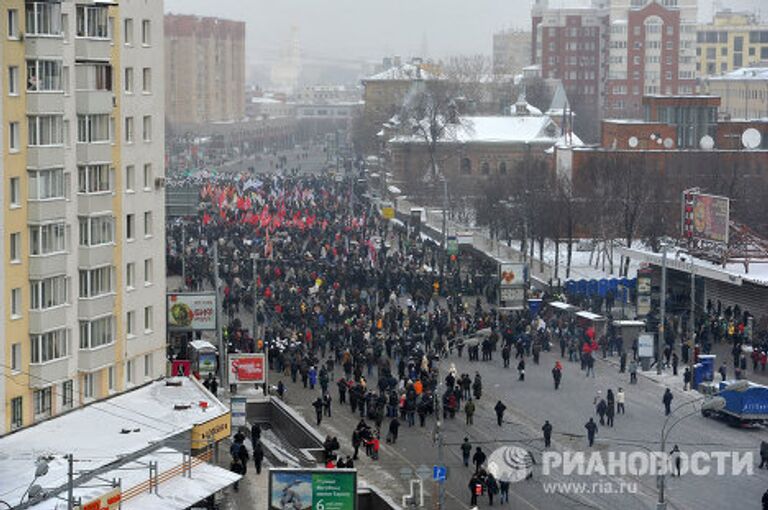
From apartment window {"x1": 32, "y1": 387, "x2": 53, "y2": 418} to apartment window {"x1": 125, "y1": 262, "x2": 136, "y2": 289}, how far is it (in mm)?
4398

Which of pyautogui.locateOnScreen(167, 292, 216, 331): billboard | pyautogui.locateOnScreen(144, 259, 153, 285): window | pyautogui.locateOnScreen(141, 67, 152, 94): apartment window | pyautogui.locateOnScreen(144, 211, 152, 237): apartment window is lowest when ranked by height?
pyautogui.locateOnScreen(167, 292, 216, 331): billboard

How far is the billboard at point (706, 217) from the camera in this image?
58625 millimetres

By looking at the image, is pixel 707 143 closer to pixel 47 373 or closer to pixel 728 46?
pixel 47 373

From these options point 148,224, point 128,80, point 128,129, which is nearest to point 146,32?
point 128,80

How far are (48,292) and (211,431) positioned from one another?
13.9 ft

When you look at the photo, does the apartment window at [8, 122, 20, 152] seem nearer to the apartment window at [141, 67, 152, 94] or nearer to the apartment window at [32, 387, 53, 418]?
the apartment window at [32, 387, 53, 418]

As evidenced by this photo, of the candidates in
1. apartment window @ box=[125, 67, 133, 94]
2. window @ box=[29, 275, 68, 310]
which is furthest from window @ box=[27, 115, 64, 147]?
apartment window @ box=[125, 67, 133, 94]

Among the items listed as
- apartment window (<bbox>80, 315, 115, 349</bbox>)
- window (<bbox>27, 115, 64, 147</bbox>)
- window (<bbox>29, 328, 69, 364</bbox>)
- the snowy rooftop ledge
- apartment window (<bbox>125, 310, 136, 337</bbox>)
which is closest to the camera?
the snowy rooftop ledge

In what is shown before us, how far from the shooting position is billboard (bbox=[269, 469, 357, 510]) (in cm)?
2942

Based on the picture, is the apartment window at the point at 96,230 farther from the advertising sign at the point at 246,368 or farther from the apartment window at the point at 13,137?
the advertising sign at the point at 246,368

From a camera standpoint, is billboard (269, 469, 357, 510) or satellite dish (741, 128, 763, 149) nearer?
billboard (269, 469, 357, 510)

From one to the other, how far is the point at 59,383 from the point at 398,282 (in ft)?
83.3

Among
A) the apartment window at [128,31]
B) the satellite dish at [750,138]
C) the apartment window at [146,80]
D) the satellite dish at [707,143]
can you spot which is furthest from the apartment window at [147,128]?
the satellite dish at [750,138]

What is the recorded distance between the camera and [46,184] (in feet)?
118
